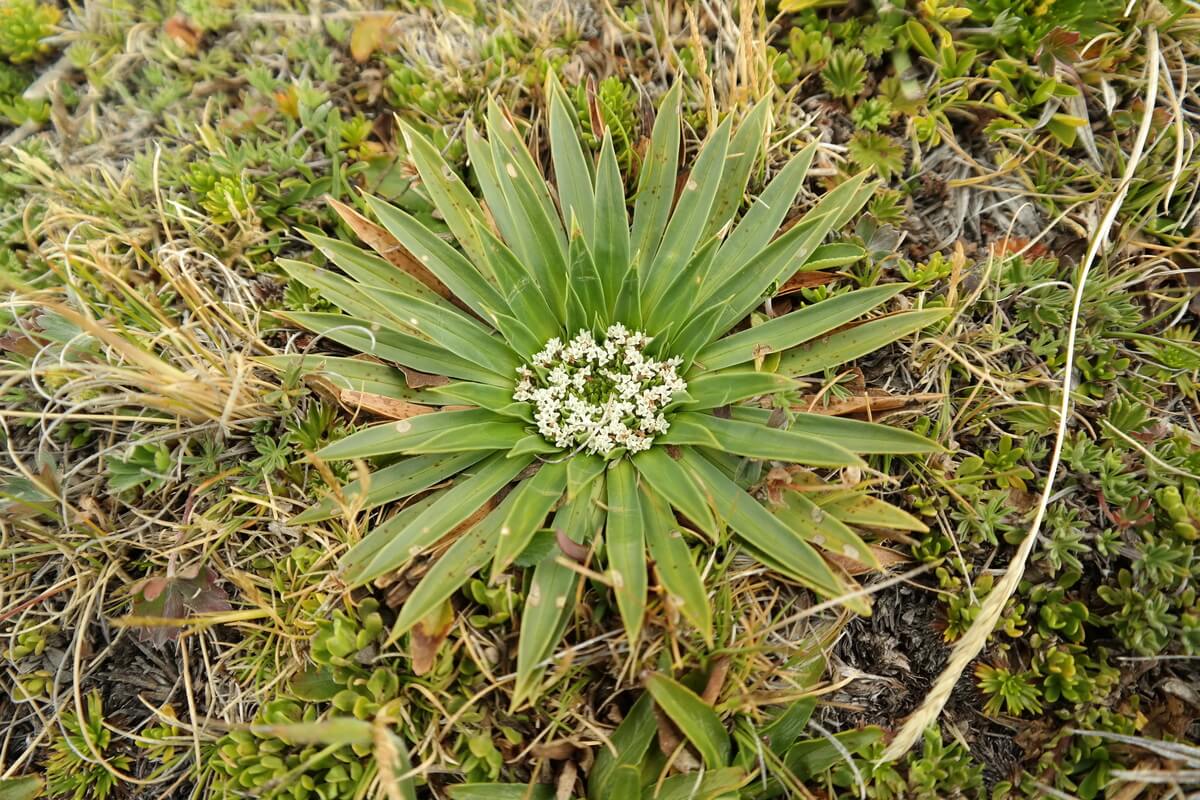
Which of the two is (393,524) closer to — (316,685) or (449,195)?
(316,685)

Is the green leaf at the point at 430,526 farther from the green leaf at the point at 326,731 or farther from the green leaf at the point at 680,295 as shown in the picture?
the green leaf at the point at 680,295

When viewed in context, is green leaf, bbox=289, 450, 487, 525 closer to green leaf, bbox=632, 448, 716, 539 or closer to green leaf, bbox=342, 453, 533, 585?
green leaf, bbox=342, 453, 533, 585

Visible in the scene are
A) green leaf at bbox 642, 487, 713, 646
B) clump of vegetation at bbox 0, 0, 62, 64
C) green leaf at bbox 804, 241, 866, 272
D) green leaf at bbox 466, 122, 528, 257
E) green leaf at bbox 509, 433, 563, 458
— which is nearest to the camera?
green leaf at bbox 642, 487, 713, 646

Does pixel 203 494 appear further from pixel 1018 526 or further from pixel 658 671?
pixel 1018 526

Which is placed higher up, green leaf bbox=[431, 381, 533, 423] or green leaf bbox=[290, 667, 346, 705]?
green leaf bbox=[431, 381, 533, 423]

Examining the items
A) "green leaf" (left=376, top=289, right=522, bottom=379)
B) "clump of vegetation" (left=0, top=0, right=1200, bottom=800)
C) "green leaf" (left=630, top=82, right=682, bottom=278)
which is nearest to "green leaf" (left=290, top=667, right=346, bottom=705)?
"clump of vegetation" (left=0, top=0, right=1200, bottom=800)

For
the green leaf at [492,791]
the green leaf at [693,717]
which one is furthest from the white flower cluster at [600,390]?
the green leaf at [492,791]
